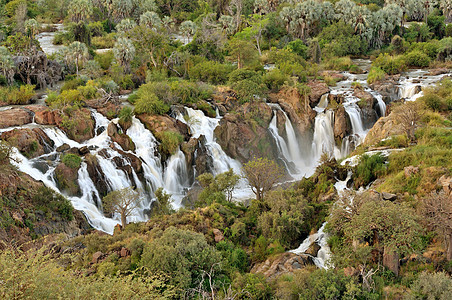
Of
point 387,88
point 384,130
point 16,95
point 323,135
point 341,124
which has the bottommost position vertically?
point 323,135

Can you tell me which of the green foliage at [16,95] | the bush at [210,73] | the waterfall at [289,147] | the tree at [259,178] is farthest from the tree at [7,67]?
the tree at [259,178]

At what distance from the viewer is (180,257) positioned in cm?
1496

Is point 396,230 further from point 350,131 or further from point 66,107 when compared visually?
point 66,107

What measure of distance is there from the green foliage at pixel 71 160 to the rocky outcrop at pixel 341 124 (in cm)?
1996

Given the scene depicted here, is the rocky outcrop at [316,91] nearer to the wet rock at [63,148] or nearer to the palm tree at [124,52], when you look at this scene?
the palm tree at [124,52]

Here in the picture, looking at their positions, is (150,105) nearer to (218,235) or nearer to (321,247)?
(218,235)

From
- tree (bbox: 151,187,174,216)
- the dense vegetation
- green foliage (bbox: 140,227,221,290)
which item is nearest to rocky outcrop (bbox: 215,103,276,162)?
the dense vegetation

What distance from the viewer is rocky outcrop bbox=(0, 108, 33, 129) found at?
27703mm

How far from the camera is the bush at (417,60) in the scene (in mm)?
48750

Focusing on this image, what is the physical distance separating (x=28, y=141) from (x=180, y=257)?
14.9 metres

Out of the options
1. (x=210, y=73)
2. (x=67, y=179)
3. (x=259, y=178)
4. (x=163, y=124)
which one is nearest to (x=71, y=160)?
(x=67, y=179)

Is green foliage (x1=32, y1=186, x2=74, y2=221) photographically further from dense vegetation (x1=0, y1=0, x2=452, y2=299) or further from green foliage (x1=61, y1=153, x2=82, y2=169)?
green foliage (x1=61, y1=153, x2=82, y2=169)

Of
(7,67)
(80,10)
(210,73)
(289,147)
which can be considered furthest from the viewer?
(80,10)

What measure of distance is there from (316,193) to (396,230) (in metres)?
8.08
